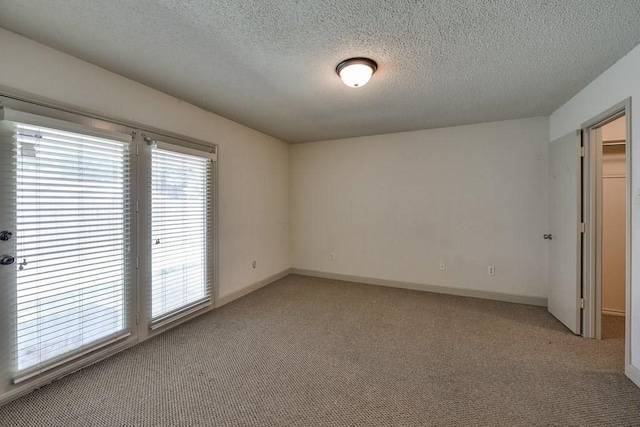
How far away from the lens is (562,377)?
2094 millimetres

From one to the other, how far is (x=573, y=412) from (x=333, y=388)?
1.56 meters

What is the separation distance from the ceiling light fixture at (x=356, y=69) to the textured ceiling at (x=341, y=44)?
7 centimetres

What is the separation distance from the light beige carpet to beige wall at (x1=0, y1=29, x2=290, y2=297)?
1.19 metres

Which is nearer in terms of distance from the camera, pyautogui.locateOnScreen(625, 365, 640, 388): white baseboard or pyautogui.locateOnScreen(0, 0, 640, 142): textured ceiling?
pyautogui.locateOnScreen(0, 0, 640, 142): textured ceiling

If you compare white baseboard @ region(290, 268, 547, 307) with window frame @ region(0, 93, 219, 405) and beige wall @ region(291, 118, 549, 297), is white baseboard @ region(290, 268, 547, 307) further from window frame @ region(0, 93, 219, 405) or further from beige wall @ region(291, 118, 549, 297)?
window frame @ region(0, 93, 219, 405)

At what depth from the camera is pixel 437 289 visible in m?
4.18

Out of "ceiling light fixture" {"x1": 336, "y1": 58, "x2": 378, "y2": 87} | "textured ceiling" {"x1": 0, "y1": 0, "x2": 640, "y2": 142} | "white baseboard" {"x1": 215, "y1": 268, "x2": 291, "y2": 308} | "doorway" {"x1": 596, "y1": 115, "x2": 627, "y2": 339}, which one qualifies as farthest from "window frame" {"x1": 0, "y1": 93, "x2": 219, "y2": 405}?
"doorway" {"x1": 596, "y1": 115, "x2": 627, "y2": 339}

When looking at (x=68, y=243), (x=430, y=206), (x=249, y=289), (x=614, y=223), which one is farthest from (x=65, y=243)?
(x=614, y=223)

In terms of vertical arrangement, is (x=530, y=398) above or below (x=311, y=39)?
below

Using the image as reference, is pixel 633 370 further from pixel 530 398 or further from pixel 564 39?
pixel 564 39

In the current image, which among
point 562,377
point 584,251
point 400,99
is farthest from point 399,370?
point 400,99

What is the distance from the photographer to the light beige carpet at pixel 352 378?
171 centimetres

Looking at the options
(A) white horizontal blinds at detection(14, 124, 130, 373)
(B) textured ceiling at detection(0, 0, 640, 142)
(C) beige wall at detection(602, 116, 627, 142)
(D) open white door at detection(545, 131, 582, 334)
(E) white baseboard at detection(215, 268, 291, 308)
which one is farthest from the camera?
(E) white baseboard at detection(215, 268, 291, 308)

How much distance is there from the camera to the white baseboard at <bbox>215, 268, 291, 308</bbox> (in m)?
3.64
